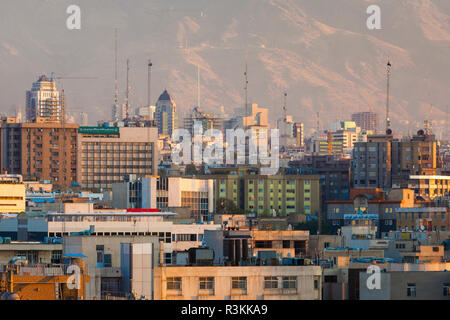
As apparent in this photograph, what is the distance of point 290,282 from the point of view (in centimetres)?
3662

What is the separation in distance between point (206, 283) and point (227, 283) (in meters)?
0.45

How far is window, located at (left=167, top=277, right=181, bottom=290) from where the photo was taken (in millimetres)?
35094

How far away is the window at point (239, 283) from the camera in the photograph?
35.5m

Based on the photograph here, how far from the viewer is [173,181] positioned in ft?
370

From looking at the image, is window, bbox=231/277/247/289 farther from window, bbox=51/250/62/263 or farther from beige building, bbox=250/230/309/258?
beige building, bbox=250/230/309/258

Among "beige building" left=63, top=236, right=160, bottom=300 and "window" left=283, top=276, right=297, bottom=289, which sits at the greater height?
"beige building" left=63, top=236, right=160, bottom=300

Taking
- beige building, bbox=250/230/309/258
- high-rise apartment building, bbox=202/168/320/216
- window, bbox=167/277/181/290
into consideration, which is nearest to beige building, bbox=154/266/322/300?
window, bbox=167/277/181/290

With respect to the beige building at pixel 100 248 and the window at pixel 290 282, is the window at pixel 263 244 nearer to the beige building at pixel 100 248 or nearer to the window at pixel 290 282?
the beige building at pixel 100 248

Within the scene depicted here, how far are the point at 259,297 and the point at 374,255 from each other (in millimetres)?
23126

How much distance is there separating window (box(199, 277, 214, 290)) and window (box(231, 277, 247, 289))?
17.6 inches

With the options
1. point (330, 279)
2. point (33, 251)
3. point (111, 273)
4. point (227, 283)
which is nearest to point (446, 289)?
point (227, 283)

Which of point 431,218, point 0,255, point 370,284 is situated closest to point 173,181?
point 431,218
